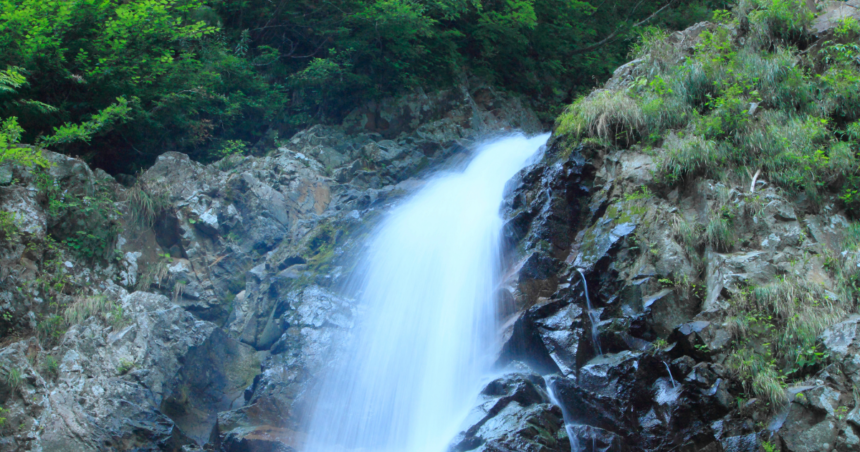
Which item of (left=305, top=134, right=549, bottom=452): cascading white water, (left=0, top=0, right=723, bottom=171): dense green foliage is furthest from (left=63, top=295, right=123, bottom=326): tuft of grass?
(left=305, top=134, right=549, bottom=452): cascading white water

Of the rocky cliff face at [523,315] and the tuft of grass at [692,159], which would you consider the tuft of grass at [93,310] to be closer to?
the rocky cliff face at [523,315]

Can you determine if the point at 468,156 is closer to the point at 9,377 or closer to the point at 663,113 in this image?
the point at 663,113

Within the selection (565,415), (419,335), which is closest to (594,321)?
(565,415)

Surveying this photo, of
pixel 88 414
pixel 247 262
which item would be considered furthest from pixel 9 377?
pixel 247 262

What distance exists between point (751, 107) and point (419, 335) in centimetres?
610

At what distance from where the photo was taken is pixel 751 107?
291 inches

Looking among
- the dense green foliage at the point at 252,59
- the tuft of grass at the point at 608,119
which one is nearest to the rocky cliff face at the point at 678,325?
the tuft of grass at the point at 608,119

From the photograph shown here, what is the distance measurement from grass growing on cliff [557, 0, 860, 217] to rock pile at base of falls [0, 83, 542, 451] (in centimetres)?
496

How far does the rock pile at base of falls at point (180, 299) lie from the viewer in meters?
6.57

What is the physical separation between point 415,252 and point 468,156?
420 centimetres

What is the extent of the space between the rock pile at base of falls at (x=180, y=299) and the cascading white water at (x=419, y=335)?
1.69 ft

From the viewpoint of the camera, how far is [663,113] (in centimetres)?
788

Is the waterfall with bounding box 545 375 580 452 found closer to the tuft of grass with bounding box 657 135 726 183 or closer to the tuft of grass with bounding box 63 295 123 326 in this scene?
the tuft of grass with bounding box 657 135 726 183

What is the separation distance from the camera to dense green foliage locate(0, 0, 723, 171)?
9.49 meters
